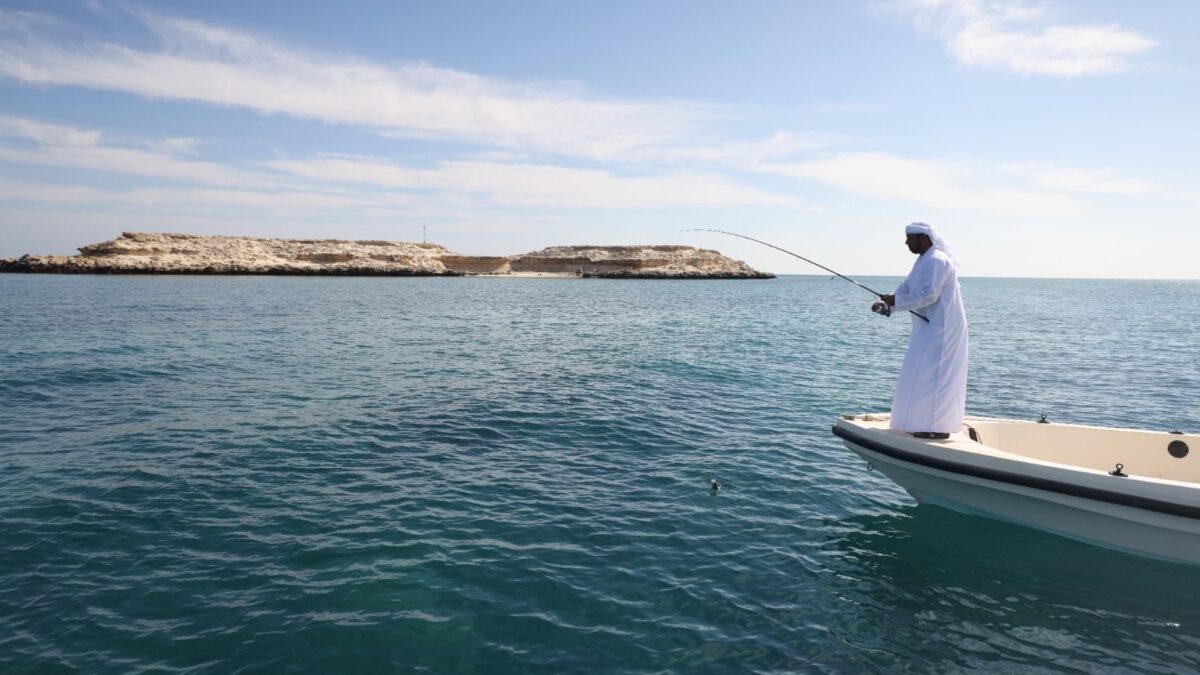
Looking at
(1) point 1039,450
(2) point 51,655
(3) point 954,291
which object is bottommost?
(2) point 51,655

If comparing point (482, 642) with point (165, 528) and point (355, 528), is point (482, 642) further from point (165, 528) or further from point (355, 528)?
point (165, 528)

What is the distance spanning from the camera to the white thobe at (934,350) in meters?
9.24

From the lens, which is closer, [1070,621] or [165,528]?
[1070,621]

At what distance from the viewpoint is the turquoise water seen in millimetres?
6832

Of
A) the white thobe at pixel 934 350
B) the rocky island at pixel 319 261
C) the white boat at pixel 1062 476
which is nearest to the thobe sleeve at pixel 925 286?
the white thobe at pixel 934 350

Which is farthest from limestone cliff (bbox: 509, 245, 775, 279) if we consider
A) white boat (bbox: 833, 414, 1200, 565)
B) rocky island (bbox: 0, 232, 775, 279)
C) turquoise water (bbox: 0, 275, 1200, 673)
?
white boat (bbox: 833, 414, 1200, 565)

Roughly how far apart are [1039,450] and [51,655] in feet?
44.3

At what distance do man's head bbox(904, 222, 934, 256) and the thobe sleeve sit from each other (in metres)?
0.35

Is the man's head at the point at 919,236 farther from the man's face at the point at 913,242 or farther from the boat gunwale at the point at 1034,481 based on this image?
the boat gunwale at the point at 1034,481

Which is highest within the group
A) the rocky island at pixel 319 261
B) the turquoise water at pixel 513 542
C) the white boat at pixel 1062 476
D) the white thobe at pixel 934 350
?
the rocky island at pixel 319 261

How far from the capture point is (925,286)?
9227 millimetres

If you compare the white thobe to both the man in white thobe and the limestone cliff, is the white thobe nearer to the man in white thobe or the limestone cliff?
the man in white thobe

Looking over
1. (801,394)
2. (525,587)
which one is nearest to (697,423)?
(801,394)

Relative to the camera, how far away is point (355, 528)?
9594mm
